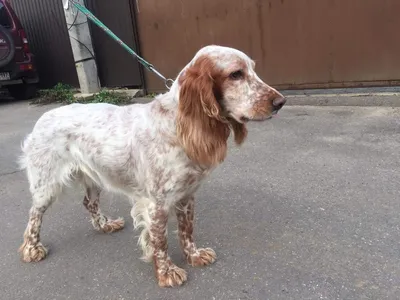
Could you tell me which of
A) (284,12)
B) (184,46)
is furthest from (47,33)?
(284,12)

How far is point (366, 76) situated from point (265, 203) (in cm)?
343

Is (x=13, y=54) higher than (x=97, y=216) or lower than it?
higher

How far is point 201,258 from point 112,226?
0.92 metres

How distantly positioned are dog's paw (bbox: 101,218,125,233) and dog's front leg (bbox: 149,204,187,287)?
79 cm

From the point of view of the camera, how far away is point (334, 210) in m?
3.19

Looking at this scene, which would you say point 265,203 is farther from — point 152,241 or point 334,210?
point 152,241

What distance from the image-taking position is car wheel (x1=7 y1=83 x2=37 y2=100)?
30.7 ft

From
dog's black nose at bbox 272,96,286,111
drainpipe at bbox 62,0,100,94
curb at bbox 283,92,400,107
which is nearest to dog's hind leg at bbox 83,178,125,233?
dog's black nose at bbox 272,96,286,111

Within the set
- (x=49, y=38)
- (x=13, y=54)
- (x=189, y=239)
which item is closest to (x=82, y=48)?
(x=13, y=54)

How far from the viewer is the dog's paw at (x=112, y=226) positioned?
327 cm

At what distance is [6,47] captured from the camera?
836 cm

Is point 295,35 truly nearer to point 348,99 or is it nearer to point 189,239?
point 348,99

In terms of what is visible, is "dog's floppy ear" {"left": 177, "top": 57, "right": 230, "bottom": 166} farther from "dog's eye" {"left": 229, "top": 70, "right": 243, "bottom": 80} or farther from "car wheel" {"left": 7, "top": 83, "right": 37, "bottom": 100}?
"car wheel" {"left": 7, "top": 83, "right": 37, "bottom": 100}

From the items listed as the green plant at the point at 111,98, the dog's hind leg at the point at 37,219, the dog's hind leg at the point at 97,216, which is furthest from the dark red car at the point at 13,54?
the dog's hind leg at the point at 37,219
